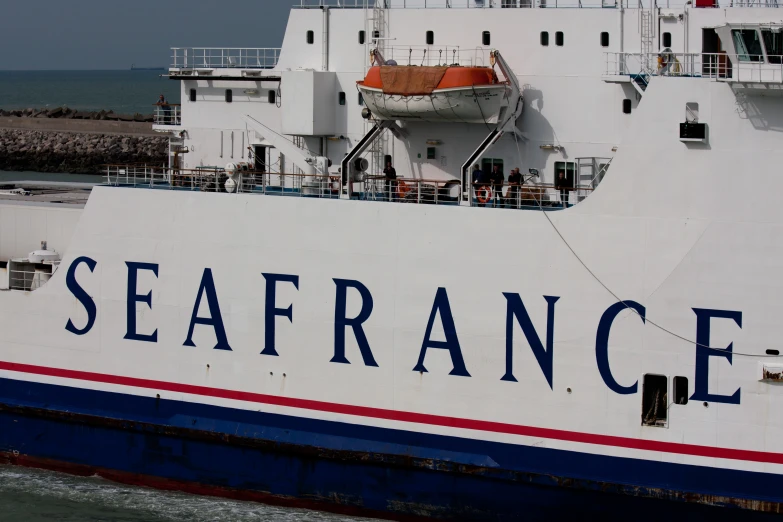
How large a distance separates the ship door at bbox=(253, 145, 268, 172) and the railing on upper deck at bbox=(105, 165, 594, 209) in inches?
7.4

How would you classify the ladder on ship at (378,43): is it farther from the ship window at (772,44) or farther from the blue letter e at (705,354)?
the ship window at (772,44)

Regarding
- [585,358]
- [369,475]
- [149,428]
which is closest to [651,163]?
[585,358]

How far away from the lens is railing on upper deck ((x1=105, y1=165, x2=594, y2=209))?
13.6 meters

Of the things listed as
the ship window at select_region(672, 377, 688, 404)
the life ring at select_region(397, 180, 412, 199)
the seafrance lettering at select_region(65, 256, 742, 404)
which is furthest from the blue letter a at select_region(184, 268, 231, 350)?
the ship window at select_region(672, 377, 688, 404)

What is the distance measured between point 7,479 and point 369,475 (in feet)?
18.7

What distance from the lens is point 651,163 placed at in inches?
482

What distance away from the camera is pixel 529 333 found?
12.7 m

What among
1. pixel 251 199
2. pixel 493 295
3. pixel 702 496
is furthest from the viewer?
pixel 251 199

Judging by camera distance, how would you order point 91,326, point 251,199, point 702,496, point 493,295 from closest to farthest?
point 702,496 → point 493,295 → point 251,199 → point 91,326

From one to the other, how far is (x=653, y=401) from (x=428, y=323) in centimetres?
271

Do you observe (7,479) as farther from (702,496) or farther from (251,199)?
(702,496)

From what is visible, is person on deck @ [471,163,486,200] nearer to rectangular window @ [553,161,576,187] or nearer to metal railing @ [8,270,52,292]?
rectangular window @ [553,161,576,187]

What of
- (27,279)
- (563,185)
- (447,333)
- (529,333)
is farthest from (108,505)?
(563,185)

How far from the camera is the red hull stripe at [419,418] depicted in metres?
12.0
